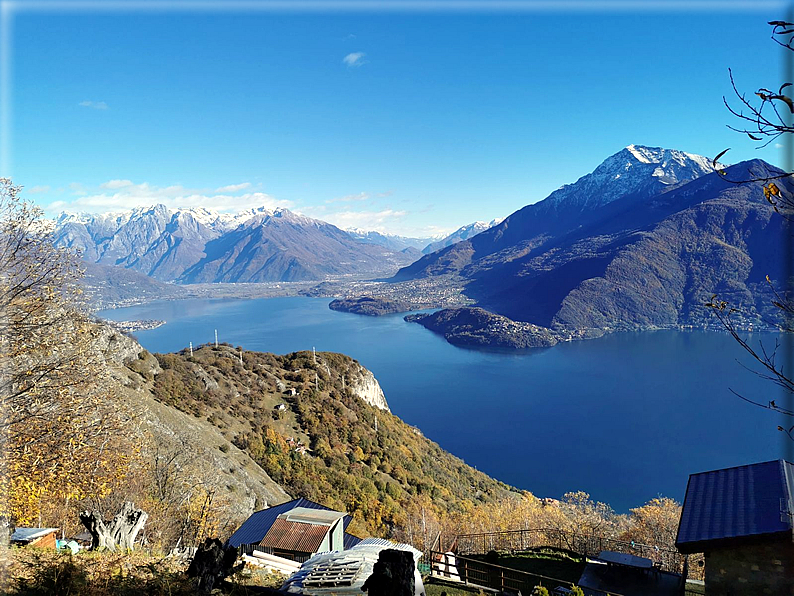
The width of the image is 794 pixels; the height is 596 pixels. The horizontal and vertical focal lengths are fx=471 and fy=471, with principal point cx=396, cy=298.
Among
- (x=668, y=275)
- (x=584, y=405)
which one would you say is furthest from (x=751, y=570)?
(x=668, y=275)

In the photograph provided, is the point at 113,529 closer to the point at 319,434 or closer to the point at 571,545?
the point at 571,545

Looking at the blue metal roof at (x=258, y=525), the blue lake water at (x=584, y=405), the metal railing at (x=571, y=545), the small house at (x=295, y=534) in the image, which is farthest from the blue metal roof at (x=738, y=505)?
the blue lake water at (x=584, y=405)

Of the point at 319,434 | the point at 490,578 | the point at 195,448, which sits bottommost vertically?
the point at 490,578

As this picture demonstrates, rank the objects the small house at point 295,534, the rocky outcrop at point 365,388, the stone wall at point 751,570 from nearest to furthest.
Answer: the stone wall at point 751,570, the small house at point 295,534, the rocky outcrop at point 365,388

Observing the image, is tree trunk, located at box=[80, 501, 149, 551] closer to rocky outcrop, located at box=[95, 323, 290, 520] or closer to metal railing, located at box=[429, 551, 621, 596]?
metal railing, located at box=[429, 551, 621, 596]

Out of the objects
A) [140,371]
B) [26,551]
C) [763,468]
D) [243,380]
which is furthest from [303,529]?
[243,380]

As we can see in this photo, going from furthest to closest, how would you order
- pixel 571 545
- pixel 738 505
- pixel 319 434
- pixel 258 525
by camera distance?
1. pixel 319 434
2. pixel 571 545
3. pixel 258 525
4. pixel 738 505

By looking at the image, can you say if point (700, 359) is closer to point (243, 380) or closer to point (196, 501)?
point (243, 380)

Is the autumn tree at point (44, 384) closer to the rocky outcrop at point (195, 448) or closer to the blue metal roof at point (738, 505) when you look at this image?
the rocky outcrop at point (195, 448)
